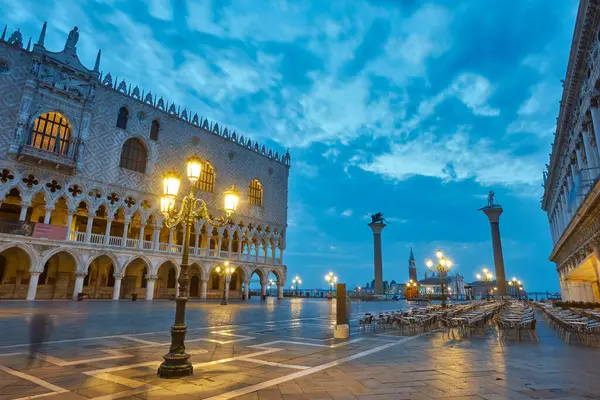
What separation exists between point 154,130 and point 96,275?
43.6ft

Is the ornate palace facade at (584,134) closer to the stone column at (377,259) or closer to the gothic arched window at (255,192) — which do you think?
the stone column at (377,259)

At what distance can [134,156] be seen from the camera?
1157 inches

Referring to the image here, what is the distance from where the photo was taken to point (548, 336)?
9664mm

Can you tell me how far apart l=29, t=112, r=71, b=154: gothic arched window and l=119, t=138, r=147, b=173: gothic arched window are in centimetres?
416

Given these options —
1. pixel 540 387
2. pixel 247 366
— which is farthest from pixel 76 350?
pixel 540 387

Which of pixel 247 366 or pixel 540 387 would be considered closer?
pixel 540 387

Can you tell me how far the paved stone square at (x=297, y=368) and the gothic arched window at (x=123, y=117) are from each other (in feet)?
75.3

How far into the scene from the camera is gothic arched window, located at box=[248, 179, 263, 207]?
3831 cm

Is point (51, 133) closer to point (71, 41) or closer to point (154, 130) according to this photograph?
point (71, 41)

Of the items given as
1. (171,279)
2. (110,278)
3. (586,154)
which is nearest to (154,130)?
(110,278)

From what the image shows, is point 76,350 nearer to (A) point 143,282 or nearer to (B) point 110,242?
(B) point 110,242

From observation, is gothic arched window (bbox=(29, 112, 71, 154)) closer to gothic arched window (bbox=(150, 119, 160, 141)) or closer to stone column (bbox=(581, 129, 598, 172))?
gothic arched window (bbox=(150, 119, 160, 141))

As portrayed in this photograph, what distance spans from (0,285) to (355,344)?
2708 cm

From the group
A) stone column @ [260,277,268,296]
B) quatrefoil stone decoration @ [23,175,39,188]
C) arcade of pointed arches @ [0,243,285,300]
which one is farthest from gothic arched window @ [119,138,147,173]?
stone column @ [260,277,268,296]
